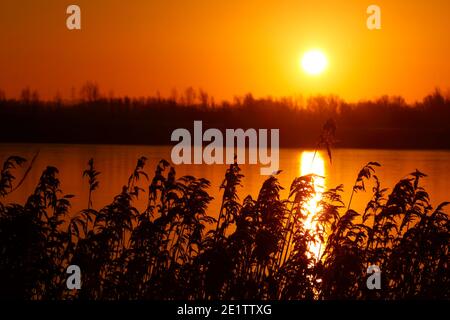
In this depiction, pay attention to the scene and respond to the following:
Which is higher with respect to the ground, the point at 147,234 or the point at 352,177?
the point at 352,177

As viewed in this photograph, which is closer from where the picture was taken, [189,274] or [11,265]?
[11,265]

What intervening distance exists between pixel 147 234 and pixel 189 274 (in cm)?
74

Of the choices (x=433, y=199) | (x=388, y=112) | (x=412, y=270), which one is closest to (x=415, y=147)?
(x=388, y=112)

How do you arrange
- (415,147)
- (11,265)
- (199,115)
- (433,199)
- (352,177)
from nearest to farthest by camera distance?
(11,265) < (433,199) < (352,177) < (199,115) < (415,147)

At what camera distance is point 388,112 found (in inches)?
1943

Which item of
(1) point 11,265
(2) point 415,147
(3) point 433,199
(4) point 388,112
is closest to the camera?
(1) point 11,265

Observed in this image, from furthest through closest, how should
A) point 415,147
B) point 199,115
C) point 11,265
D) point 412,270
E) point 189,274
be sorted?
point 415,147 → point 199,115 → point 412,270 → point 189,274 → point 11,265

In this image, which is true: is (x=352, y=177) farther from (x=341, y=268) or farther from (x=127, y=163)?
(x=341, y=268)

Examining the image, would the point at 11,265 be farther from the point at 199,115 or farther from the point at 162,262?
the point at 199,115
